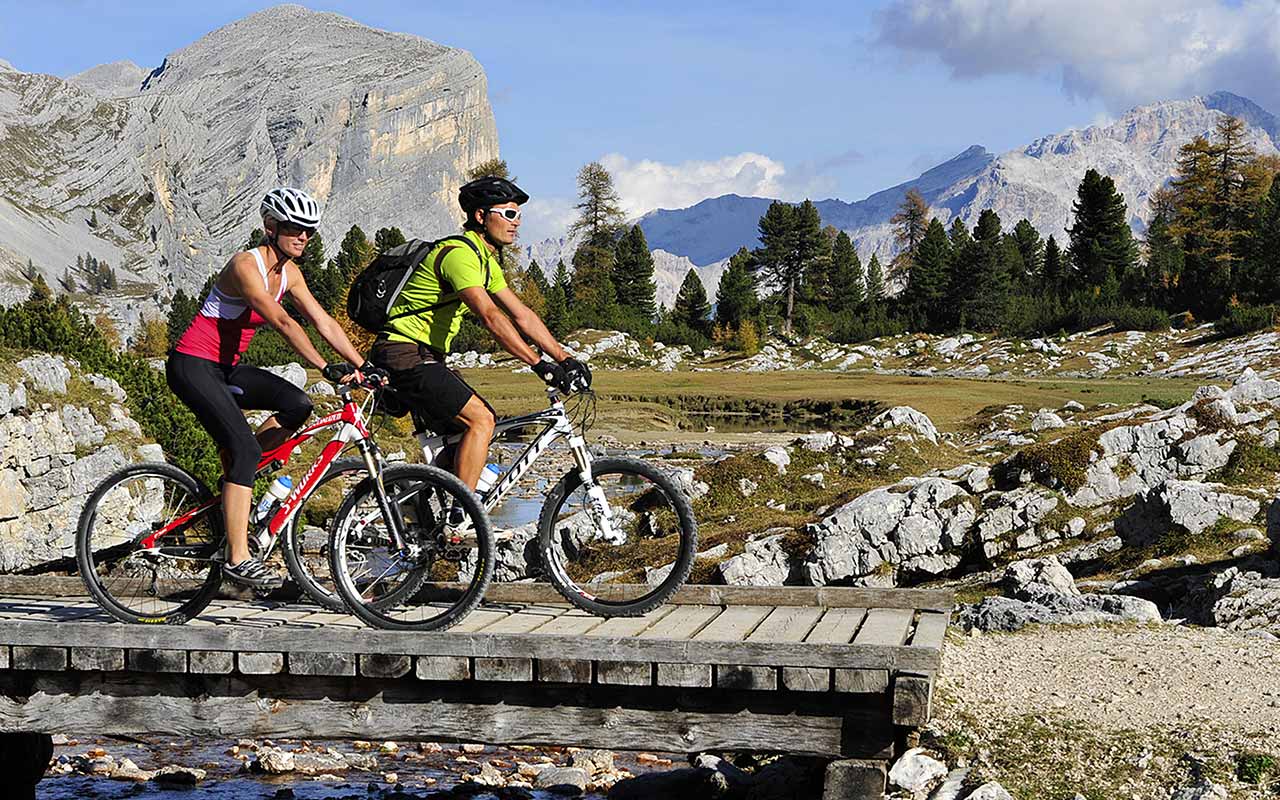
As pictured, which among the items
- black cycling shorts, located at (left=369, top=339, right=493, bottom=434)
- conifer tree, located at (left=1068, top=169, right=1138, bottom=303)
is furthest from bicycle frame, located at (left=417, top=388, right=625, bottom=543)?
conifer tree, located at (left=1068, top=169, right=1138, bottom=303)

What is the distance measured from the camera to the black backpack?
835cm

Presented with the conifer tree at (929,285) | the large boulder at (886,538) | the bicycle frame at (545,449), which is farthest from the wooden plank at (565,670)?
the conifer tree at (929,285)

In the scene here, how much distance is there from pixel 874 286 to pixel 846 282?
1045cm

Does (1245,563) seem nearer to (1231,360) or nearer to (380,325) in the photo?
(380,325)

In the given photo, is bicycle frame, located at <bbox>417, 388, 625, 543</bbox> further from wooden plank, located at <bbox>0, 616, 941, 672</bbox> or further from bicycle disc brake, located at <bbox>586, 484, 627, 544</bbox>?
wooden plank, located at <bbox>0, 616, 941, 672</bbox>

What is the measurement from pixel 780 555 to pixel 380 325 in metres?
10.3

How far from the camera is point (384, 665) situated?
7680mm

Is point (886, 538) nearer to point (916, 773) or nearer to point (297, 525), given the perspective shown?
point (916, 773)

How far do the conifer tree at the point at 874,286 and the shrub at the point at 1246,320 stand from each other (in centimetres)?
3657

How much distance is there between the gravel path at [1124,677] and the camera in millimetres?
9672

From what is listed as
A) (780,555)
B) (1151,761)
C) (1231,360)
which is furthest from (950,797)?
(1231,360)

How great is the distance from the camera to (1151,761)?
884 cm

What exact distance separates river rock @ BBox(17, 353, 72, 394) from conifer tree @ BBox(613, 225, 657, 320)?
8744 centimetres

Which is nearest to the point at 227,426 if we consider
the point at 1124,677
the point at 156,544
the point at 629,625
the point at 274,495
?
the point at 274,495
